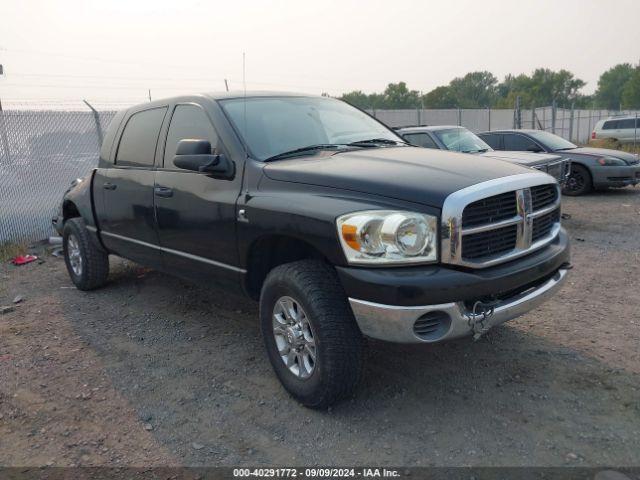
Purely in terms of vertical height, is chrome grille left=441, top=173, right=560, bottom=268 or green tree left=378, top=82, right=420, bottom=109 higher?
green tree left=378, top=82, right=420, bottom=109

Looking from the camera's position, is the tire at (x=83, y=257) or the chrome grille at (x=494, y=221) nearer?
the chrome grille at (x=494, y=221)

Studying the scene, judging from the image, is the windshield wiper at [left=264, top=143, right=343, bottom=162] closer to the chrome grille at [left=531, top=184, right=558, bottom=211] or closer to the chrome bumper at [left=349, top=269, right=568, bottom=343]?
the chrome bumper at [left=349, top=269, right=568, bottom=343]

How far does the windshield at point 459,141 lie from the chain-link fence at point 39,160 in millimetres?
5604

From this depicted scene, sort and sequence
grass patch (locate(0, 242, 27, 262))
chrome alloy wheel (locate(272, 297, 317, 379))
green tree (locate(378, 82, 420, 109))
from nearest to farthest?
chrome alloy wheel (locate(272, 297, 317, 379)) → grass patch (locate(0, 242, 27, 262)) → green tree (locate(378, 82, 420, 109))

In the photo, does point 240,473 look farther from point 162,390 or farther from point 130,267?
point 130,267

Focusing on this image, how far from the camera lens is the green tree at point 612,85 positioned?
4520 inches

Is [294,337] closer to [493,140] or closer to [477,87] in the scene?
[493,140]

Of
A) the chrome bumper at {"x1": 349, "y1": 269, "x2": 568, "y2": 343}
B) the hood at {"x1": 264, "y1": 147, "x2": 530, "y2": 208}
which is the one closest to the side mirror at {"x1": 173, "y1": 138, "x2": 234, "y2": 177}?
the hood at {"x1": 264, "y1": 147, "x2": 530, "y2": 208}

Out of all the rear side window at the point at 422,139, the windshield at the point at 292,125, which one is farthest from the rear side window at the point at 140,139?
the rear side window at the point at 422,139

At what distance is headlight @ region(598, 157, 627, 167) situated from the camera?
10.7m

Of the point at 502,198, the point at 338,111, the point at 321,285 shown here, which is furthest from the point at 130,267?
the point at 502,198

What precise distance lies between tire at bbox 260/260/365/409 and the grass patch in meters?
5.95

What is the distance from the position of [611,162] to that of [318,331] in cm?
973

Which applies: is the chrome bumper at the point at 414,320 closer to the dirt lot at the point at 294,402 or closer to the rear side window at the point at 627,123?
the dirt lot at the point at 294,402
